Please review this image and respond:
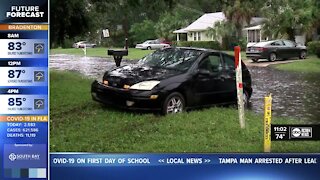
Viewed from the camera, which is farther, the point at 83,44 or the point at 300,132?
the point at 83,44

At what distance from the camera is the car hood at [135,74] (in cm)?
379

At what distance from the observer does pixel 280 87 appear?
12.6ft

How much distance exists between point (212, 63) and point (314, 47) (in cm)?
71

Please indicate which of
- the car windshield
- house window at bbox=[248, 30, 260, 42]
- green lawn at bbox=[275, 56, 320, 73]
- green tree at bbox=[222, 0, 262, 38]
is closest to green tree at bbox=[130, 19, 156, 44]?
the car windshield

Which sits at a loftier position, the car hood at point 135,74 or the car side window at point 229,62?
the car side window at point 229,62

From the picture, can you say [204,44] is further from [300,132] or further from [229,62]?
[300,132]

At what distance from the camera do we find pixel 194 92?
385 centimetres

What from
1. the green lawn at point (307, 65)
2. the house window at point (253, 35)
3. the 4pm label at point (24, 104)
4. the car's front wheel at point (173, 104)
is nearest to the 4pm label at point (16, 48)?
the 4pm label at point (24, 104)

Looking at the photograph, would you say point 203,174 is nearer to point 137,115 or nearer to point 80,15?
point 137,115

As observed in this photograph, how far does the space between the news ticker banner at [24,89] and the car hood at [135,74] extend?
0.49 metres

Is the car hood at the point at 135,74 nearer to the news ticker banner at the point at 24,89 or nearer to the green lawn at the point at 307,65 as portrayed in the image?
the news ticker banner at the point at 24,89

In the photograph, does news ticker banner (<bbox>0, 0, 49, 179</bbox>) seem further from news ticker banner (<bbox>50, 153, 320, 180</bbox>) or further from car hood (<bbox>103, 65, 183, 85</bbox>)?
car hood (<bbox>103, 65, 183, 85</bbox>)

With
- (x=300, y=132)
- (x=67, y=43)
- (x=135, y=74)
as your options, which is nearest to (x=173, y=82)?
(x=135, y=74)

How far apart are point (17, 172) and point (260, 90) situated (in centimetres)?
174
